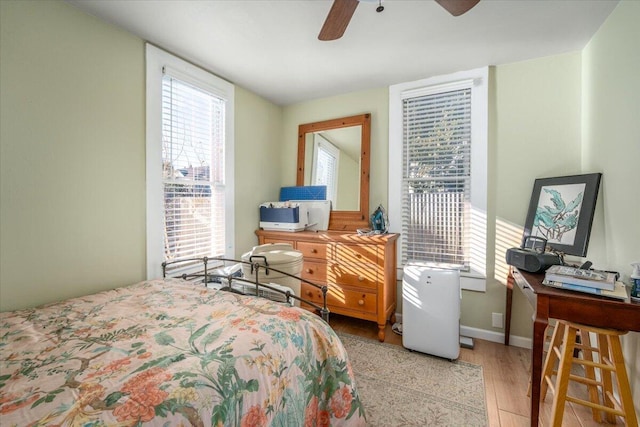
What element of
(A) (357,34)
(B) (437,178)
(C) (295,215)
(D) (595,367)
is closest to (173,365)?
(D) (595,367)

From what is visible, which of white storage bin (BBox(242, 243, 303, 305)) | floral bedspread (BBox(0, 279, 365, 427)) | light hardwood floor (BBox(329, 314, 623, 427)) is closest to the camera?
floral bedspread (BBox(0, 279, 365, 427))

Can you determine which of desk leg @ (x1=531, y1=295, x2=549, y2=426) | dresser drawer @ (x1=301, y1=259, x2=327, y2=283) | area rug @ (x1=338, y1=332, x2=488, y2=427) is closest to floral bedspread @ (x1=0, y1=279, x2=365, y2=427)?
area rug @ (x1=338, y1=332, x2=488, y2=427)

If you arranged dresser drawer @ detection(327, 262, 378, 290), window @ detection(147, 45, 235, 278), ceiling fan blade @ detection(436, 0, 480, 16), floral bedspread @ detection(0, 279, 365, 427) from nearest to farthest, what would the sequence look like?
floral bedspread @ detection(0, 279, 365, 427) → ceiling fan blade @ detection(436, 0, 480, 16) → window @ detection(147, 45, 235, 278) → dresser drawer @ detection(327, 262, 378, 290)

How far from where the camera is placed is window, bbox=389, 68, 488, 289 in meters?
2.52

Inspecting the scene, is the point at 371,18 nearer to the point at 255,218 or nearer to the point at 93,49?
the point at 93,49

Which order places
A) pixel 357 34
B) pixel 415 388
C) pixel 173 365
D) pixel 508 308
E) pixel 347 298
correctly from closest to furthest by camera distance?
pixel 173 365
pixel 415 388
pixel 357 34
pixel 508 308
pixel 347 298

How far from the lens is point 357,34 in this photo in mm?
1985

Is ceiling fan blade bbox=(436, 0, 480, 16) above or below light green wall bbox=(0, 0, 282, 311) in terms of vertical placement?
above

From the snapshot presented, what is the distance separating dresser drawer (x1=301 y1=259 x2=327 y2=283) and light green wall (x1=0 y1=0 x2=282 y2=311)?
1407 mm

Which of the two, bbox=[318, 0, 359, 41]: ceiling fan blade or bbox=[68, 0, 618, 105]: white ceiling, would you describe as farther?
bbox=[68, 0, 618, 105]: white ceiling

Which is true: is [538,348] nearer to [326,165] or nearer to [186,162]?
[326,165]

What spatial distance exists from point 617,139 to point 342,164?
2.13 metres

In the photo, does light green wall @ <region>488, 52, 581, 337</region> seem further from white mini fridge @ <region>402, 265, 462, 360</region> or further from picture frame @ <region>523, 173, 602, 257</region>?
white mini fridge @ <region>402, 265, 462, 360</region>

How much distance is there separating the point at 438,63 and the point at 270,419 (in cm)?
280
